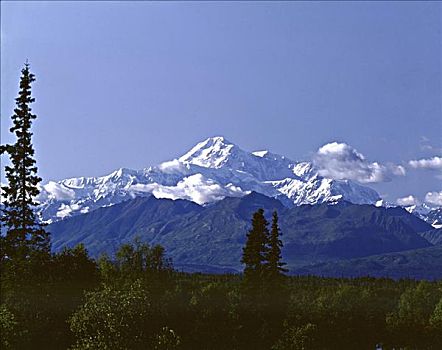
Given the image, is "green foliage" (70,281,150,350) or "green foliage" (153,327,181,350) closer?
"green foliage" (70,281,150,350)

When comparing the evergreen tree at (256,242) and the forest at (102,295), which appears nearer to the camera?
the forest at (102,295)

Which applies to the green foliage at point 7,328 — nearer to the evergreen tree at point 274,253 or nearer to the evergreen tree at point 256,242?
the evergreen tree at point 256,242

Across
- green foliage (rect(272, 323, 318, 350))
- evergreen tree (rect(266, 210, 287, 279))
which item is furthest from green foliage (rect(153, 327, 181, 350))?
green foliage (rect(272, 323, 318, 350))

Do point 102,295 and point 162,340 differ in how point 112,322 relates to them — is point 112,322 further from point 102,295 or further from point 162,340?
point 162,340

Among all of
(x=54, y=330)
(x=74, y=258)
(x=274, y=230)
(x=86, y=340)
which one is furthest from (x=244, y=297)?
(x=86, y=340)

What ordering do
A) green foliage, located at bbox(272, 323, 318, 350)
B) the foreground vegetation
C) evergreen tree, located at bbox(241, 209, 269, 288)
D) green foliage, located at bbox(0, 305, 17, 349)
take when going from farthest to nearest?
green foliage, located at bbox(272, 323, 318, 350)
evergreen tree, located at bbox(241, 209, 269, 288)
the foreground vegetation
green foliage, located at bbox(0, 305, 17, 349)

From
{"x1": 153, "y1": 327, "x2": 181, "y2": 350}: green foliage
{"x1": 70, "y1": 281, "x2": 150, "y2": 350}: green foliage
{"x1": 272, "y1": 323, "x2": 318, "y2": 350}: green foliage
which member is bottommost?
{"x1": 272, "y1": 323, "x2": 318, "y2": 350}: green foliage

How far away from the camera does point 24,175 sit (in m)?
90.8

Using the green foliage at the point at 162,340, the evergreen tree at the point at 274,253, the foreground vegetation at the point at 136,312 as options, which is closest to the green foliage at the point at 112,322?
the foreground vegetation at the point at 136,312

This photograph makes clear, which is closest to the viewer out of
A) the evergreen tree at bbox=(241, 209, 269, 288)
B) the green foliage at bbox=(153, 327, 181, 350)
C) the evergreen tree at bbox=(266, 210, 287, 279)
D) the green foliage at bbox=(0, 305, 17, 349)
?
the green foliage at bbox=(0, 305, 17, 349)

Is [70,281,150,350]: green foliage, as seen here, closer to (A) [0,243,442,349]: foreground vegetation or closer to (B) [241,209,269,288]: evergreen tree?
(A) [0,243,442,349]: foreground vegetation

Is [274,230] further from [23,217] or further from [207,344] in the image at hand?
[23,217]

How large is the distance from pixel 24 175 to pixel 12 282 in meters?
12.7

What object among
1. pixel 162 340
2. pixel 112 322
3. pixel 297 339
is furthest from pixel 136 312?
pixel 297 339
